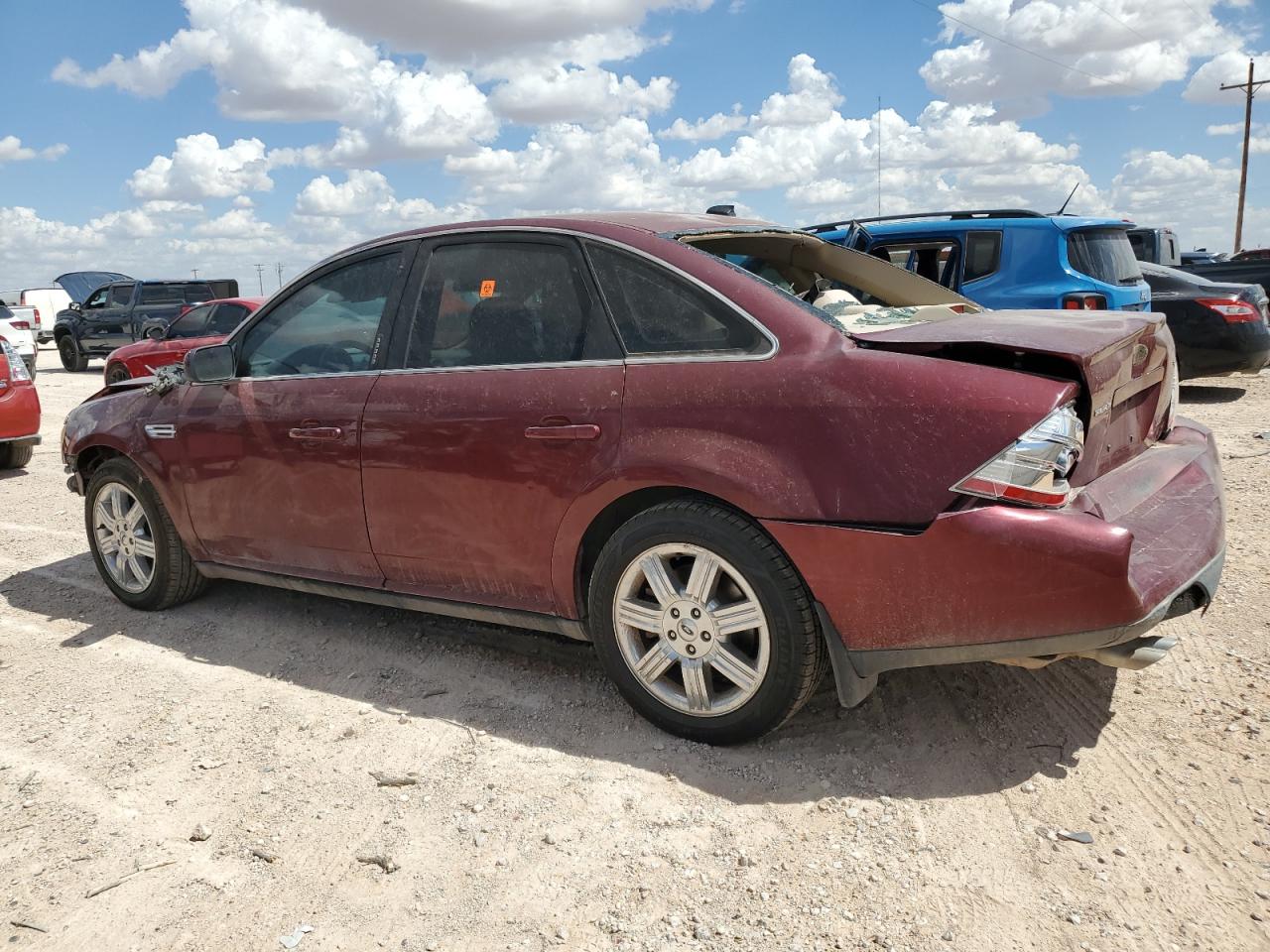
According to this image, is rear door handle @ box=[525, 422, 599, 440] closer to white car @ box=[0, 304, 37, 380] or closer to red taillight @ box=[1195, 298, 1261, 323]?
red taillight @ box=[1195, 298, 1261, 323]

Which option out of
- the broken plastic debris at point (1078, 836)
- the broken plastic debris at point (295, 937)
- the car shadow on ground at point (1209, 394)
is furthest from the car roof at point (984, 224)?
the broken plastic debris at point (295, 937)

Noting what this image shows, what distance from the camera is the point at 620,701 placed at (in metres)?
3.60

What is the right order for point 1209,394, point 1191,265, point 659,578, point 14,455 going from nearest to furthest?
1. point 659,578
2. point 14,455
3. point 1209,394
4. point 1191,265

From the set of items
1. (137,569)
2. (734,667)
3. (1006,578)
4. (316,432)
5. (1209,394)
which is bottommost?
(1209,394)

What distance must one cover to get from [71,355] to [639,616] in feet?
70.9

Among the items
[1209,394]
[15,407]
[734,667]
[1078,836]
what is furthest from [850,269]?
[1209,394]

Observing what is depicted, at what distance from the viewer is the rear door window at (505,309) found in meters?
3.39

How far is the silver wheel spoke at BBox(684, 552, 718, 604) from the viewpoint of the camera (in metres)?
3.04

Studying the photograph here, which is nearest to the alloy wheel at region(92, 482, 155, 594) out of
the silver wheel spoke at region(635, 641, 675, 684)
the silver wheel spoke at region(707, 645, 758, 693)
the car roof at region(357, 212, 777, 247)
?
the car roof at region(357, 212, 777, 247)

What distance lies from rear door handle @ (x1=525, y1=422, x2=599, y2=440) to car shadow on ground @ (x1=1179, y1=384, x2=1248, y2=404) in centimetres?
954

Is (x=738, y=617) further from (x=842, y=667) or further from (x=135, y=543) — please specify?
(x=135, y=543)

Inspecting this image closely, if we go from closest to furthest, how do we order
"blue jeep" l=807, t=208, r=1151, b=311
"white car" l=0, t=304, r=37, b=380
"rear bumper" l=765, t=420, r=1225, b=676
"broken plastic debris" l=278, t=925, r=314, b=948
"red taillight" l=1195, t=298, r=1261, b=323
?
"broken plastic debris" l=278, t=925, r=314, b=948 < "rear bumper" l=765, t=420, r=1225, b=676 < "blue jeep" l=807, t=208, r=1151, b=311 < "red taillight" l=1195, t=298, r=1261, b=323 < "white car" l=0, t=304, r=37, b=380

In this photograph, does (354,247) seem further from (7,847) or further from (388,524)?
(7,847)

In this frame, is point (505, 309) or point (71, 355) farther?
point (71, 355)
